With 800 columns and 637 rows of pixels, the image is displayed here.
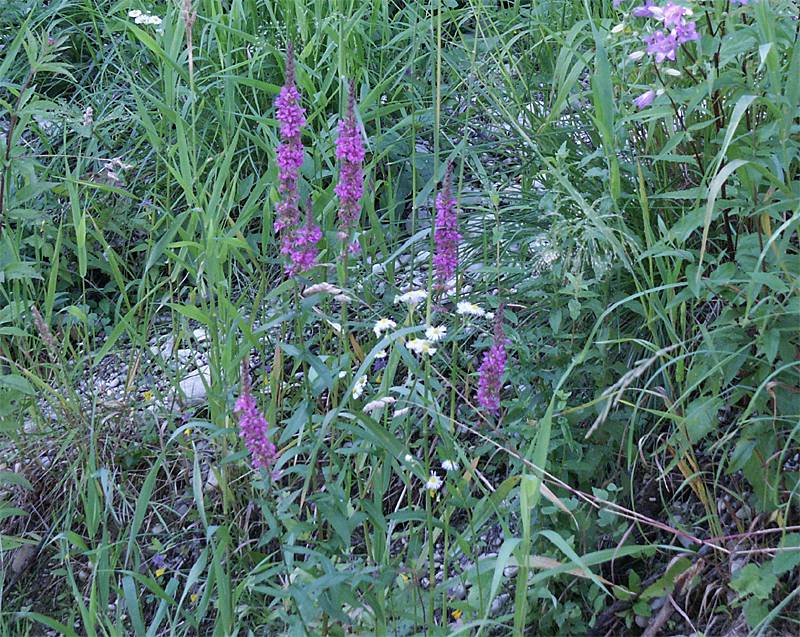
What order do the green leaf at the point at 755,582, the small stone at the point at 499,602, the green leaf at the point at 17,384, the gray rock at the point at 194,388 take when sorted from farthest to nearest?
the gray rock at the point at 194,388 → the green leaf at the point at 17,384 → the small stone at the point at 499,602 → the green leaf at the point at 755,582

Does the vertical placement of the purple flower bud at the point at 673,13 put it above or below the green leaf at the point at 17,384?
above

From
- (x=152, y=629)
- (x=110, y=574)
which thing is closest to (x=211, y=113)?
(x=110, y=574)

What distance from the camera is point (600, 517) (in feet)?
6.44

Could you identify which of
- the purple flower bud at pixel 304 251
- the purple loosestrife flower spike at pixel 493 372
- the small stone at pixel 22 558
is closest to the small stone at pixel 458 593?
the purple loosestrife flower spike at pixel 493 372

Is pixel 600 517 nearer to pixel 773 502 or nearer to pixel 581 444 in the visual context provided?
pixel 581 444

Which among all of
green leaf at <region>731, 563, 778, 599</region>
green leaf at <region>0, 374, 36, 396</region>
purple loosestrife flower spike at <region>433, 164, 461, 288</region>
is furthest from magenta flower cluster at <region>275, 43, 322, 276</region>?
green leaf at <region>731, 563, 778, 599</region>

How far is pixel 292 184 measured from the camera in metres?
1.90

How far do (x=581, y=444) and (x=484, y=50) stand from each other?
5.27 feet

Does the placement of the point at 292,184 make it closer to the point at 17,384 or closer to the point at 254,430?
the point at 254,430

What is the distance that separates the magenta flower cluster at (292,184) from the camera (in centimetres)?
188

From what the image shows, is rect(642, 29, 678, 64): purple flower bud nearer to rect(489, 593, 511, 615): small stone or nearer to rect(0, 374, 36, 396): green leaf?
rect(489, 593, 511, 615): small stone

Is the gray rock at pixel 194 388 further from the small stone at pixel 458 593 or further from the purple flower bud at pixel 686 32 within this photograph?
the purple flower bud at pixel 686 32

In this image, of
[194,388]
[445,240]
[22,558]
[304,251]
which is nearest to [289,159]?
[304,251]

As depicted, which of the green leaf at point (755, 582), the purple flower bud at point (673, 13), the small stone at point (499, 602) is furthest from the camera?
the small stone at point (499, 602)
